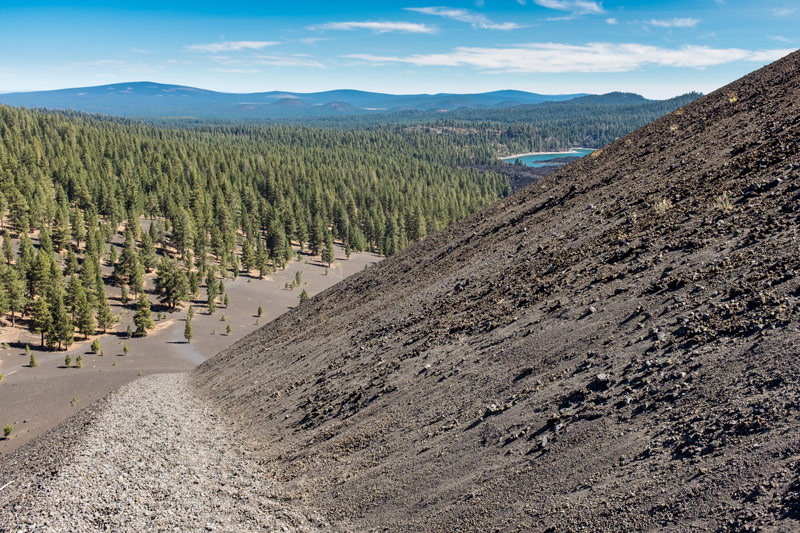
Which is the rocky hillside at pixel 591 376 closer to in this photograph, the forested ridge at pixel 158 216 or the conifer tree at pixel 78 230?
the forested ridge at pixel 158 216

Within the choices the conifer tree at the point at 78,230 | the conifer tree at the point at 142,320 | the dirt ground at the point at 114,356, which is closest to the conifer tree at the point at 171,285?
the dirt ground at the point at 114,356

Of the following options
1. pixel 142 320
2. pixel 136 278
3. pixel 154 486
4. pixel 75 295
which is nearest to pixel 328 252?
pixel 136 278

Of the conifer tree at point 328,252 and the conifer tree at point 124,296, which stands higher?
the conifer tree at point 328,252

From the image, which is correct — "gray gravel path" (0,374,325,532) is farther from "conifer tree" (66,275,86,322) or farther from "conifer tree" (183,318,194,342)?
"conifer tree" (66,275,86,322)

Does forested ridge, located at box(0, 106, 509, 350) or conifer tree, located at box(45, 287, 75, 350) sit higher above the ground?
forested ridge, located at box(0, 106, 509, 350)

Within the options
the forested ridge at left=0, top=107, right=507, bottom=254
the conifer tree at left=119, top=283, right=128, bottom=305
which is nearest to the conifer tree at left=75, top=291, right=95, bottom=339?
the conifer tree at left=119, top=283, right=128, bottom=305

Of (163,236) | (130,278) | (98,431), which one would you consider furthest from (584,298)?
(163,236)
